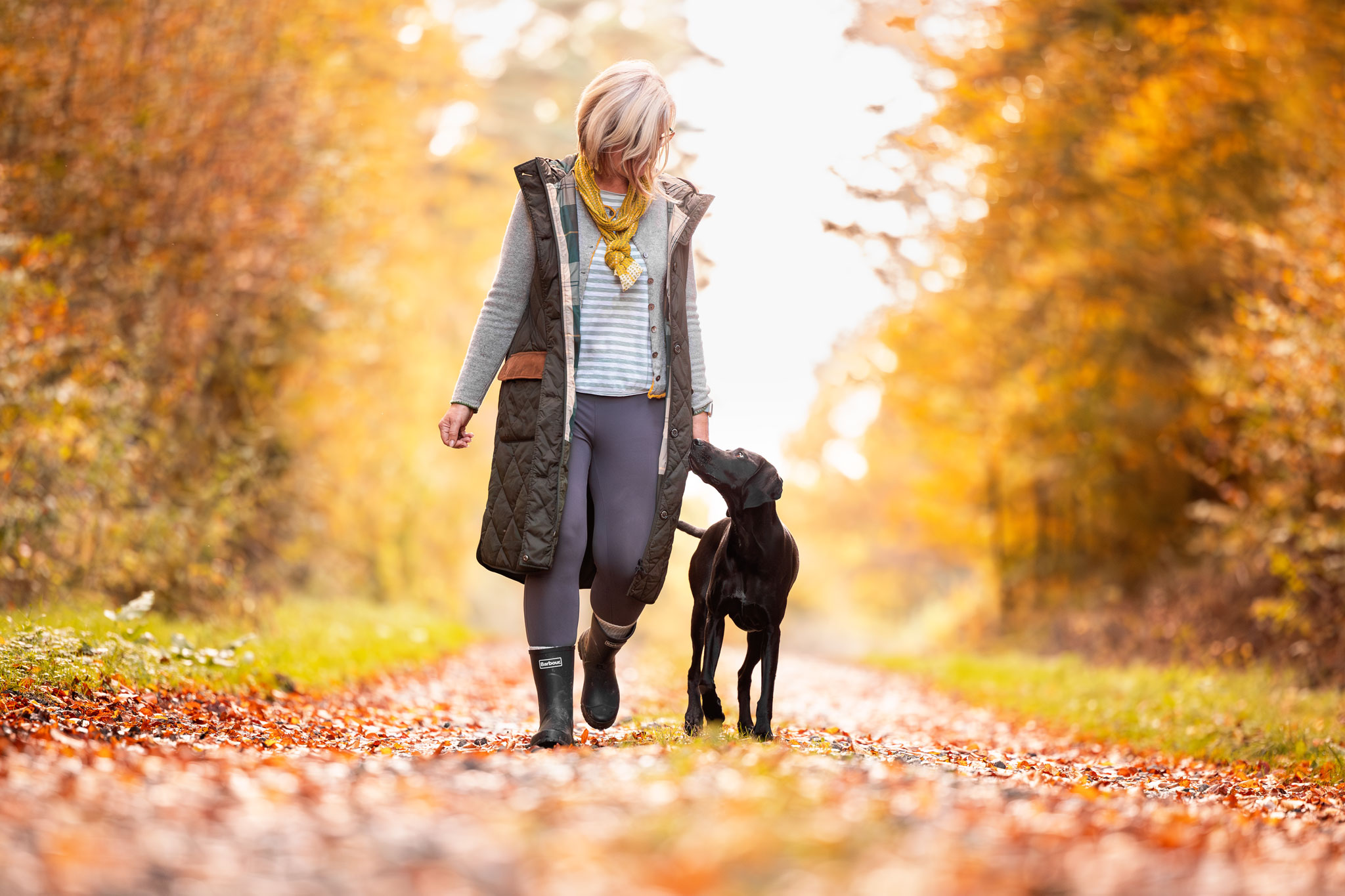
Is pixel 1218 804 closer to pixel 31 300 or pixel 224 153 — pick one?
pixel 31 300

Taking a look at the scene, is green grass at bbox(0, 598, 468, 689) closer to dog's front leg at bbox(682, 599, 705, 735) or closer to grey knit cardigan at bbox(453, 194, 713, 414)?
grey knit cardigan at bbox(453, 194, 713, 414)

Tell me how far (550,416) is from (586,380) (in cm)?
23

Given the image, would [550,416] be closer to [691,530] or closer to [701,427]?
[701,427]

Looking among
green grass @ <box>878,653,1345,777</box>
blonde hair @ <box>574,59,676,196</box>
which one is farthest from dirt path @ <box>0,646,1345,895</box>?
blonde hair @ <box>574,59,676,196</box>

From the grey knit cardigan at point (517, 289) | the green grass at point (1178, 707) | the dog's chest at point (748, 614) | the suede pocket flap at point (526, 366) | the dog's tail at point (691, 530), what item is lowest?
the green grass at point (1178, 707)

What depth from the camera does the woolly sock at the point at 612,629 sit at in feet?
15.7

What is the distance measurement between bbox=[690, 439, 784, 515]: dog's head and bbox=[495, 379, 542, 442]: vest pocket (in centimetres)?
71

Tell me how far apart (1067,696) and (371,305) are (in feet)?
26.7

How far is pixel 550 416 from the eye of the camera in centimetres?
439

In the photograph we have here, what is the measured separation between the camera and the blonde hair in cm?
443

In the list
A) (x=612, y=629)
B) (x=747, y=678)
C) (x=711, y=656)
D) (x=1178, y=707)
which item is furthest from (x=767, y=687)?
(x=1178, y=707)

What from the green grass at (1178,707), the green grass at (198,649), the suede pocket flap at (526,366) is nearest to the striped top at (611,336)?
the suede pocket flap at (526,366)

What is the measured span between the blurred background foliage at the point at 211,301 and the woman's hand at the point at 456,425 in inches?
153

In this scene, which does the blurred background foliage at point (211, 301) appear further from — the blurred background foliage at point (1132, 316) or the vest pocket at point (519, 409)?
the blurred background foliage at point (1132, 316)
